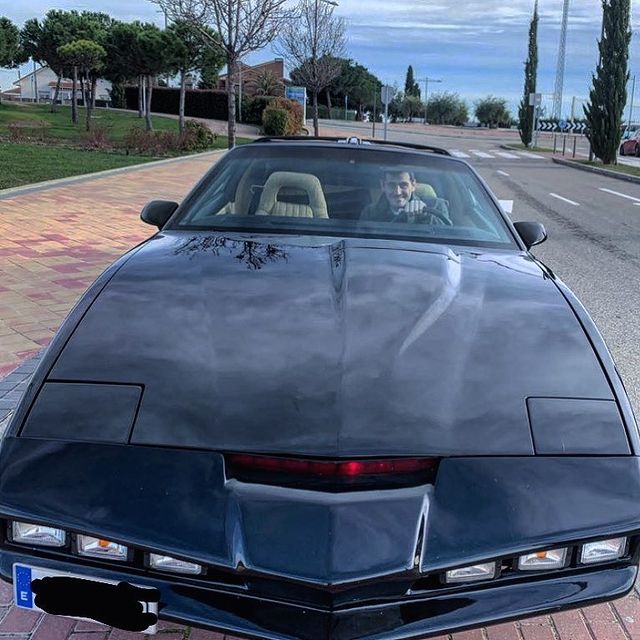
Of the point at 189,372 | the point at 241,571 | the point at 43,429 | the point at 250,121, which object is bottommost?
the point at 241,571

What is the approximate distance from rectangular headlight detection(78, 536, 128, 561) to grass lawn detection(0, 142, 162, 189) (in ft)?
39.2

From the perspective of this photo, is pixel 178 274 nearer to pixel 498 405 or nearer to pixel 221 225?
pixel 221 225

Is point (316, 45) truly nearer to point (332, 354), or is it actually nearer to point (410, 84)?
point (332, 354)

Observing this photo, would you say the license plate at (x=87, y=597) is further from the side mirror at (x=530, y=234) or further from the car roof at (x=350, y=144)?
the car roof at (x=350, y=144)

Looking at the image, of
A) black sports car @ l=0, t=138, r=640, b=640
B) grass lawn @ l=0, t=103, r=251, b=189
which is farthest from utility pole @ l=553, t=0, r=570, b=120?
black sports car @ l=0, t=138, r=640, b=640

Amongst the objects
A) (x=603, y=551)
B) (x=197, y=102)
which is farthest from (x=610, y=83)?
(x=603, y=551)

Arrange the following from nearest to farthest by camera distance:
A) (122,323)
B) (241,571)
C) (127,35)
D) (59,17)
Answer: (241,571), (122,323), (127,35), (59,17)

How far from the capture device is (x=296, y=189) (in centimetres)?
357

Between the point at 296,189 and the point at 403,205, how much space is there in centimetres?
53

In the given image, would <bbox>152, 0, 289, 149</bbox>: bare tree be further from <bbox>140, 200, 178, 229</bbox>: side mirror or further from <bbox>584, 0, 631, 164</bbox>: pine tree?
<bbox>584, 0, 631, 164</bbox>: pine tree

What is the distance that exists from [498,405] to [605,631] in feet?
3.04

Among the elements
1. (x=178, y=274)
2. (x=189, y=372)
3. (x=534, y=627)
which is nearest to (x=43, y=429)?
(x=189, y=372)

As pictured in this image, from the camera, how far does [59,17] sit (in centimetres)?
4209

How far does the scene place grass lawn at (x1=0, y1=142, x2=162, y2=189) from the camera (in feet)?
46.0
